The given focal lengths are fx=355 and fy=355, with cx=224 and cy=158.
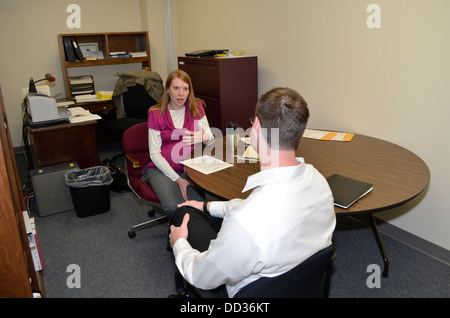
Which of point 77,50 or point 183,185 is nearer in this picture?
point 183,185

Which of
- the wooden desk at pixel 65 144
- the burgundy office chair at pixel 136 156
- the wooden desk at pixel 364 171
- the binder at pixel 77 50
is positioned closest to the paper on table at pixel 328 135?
the wooden desk at pixel 364 171

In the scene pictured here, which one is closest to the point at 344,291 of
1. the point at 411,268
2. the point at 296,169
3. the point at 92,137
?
the point at 411,268

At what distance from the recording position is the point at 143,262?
2484mm

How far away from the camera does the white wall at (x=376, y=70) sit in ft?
7.38

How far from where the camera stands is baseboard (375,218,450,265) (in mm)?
2410

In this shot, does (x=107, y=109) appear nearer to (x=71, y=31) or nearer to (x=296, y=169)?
(x=71, y=31)

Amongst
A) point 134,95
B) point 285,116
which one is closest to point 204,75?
point 134,95

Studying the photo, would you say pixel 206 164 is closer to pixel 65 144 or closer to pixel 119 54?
pixel 65 144

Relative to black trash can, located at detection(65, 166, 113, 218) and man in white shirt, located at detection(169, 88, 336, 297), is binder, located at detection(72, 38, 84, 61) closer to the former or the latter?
black trash can, located at detection(65, 166, 113, 218)

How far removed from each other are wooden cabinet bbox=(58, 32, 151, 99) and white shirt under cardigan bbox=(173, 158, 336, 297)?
4.04m

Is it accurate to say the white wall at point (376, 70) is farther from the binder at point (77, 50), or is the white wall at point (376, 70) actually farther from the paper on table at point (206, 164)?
the binder at point (77, 50)

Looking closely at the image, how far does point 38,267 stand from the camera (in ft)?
7.30

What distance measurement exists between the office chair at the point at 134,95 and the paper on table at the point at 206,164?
2212mm

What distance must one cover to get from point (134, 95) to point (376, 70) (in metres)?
2.85
